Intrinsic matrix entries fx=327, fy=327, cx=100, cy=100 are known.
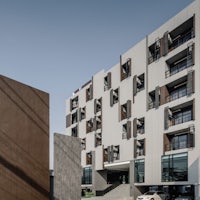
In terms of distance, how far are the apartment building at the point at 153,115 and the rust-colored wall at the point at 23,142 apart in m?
19.1

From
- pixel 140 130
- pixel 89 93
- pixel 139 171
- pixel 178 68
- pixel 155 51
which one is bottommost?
pixel 139 171

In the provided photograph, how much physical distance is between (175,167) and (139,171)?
8.21 metres

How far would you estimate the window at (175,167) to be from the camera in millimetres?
37438

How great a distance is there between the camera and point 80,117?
219 ft

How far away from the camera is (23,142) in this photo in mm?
21391

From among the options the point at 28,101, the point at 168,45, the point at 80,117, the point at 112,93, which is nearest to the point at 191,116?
the point at 168,45

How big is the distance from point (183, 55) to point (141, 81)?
941 cm

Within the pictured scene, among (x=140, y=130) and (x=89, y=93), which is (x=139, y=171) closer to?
(x=140, y=130)

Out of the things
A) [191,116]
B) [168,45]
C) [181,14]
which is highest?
[181,14]

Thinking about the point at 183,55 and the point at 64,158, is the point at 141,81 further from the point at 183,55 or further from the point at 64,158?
the point at 64,158

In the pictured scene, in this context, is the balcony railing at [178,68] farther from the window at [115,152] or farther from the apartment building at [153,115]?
the window at [115,152]

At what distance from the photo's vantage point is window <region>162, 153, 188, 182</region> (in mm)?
37438

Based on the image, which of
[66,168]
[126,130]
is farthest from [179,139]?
[66,168]

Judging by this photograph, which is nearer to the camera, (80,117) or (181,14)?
(181,14)
